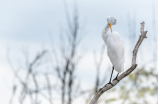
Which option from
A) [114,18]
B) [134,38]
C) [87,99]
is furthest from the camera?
[134,38]

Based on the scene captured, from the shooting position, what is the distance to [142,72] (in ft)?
31.0

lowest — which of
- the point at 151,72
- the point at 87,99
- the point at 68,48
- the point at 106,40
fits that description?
the point at 151,72

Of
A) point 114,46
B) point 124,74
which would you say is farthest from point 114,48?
point 124,74

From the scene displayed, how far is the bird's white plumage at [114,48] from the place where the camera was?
3.19 metres

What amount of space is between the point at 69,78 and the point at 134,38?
196cm

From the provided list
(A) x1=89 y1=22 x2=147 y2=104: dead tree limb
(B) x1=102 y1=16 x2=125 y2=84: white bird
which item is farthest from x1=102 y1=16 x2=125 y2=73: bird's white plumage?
(A) x1=89 y1=22 x2=147 y2=104: dead tree limb

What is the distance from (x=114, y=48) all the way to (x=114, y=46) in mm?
20

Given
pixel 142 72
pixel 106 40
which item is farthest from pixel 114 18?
pixel 142 72

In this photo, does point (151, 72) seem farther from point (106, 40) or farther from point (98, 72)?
point (106, 40)

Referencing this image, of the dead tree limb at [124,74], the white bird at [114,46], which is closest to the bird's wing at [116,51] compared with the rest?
the white bird at [114,46]

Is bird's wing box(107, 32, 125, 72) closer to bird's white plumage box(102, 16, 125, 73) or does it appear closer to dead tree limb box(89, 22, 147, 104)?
bird's white plumage box(102, 16, 125, 73)

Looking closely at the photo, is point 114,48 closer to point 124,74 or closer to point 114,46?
point 114,46

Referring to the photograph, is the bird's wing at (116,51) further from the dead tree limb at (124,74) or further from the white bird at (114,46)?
the dead tree limb at (124,74)

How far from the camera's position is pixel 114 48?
322 centimetres
